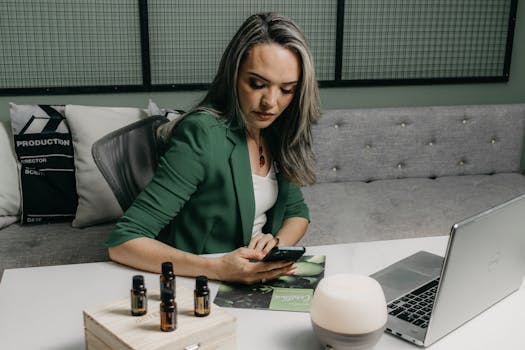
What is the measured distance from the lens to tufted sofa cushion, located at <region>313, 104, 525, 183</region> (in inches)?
114

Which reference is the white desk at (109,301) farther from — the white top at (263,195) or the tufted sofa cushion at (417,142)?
the tufted sofa cushion at (417,142)

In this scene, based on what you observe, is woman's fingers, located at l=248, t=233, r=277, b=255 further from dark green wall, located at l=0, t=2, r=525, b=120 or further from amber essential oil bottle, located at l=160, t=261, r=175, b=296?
dark green wall, located at l=0, t=2, r=525, b=120

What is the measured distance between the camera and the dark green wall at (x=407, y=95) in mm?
2811

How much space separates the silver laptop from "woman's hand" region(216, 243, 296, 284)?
0.21 meters

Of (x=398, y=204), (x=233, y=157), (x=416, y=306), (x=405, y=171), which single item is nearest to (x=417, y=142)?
(x=405, y=171)

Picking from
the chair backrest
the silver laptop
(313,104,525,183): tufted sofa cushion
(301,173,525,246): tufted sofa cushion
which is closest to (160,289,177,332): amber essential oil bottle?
the silver laptop

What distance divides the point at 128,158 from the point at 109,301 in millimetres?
502

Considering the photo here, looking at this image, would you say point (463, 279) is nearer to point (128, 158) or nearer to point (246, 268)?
point (246, 268)

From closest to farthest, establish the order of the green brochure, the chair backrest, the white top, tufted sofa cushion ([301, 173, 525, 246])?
the green brochure → the chair backrest → the white top → tufted sofa cushion ([301, 173, 525, 246])

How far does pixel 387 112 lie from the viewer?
9.68 feet

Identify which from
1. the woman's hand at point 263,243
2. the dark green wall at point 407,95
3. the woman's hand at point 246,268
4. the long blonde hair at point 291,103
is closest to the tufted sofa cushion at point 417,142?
the dark green wall at point 407,95

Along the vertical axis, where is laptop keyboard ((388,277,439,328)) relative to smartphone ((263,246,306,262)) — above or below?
below

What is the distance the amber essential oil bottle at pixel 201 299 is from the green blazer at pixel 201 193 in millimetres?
452

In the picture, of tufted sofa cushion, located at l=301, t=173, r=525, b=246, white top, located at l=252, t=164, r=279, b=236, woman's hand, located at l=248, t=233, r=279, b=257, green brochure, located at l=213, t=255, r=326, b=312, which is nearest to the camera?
green brochure, located at l=213, t=255, r=326, b=312
